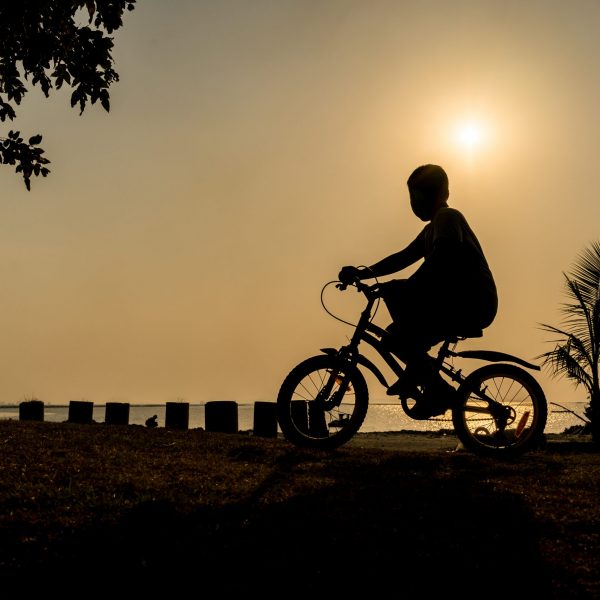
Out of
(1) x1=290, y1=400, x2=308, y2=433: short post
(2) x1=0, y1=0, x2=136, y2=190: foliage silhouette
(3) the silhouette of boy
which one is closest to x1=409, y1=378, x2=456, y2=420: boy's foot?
(3) the silhouette of boy

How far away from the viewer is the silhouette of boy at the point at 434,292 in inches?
258

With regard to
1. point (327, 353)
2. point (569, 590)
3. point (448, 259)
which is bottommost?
point (569, 590)

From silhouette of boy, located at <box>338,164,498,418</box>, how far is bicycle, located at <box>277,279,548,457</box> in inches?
7.5

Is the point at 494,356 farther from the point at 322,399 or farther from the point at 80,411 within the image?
the point at 80,411

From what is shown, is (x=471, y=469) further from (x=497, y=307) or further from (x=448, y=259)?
(x=448, y=259)

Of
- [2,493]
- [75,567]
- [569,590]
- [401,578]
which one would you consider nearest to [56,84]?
[2,493]

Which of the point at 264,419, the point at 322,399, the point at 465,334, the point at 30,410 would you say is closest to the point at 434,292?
the point at 465,334

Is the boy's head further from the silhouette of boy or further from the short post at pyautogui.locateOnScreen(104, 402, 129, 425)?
the short post at pyautogui.locateOnScreen(104, 402, 129, 425)

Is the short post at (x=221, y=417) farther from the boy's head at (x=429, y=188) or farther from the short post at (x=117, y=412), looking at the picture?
the boy's head at (x=429, y=188)

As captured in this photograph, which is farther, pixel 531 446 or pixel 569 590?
pixel 531 446

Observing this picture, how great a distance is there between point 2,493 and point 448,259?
452cm

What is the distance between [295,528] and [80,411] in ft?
46.4

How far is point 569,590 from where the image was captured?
11.7 feet

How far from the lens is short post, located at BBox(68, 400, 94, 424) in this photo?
1712 cm
